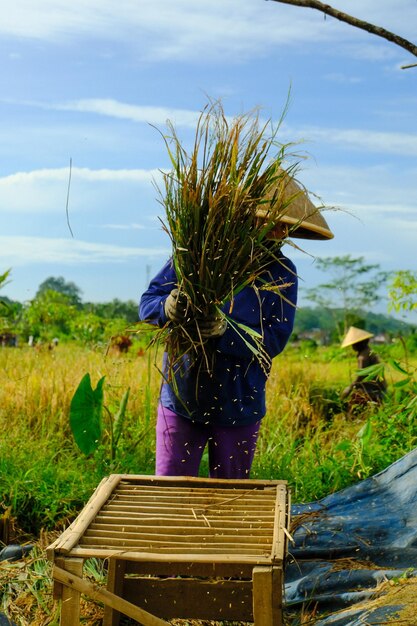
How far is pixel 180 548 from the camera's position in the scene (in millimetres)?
2504

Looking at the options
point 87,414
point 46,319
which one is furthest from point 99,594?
point 46,319

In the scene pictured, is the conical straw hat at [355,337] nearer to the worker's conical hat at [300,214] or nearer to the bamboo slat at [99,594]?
the worker's conical hat at [300,214]

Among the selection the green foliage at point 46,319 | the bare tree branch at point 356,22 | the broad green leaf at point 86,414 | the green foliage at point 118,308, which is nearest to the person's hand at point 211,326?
the bare tree branch at point 356,22

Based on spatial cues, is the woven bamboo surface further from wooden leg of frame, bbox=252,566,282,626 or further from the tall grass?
the tall grass

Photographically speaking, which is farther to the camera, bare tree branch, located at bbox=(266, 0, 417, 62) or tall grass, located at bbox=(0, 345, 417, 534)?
tall grass, located at bbox=(0, 345, 417, 534)

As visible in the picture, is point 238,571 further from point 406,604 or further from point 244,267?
point 244,267

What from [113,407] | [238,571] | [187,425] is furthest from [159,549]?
[113,407]

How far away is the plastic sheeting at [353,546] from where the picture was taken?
3.22 m

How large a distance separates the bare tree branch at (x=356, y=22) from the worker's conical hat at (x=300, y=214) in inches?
24.3

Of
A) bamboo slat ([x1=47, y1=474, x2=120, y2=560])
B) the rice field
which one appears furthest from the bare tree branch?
bamboo slat ([x1=47, y1=474, x2=120, y2=560])

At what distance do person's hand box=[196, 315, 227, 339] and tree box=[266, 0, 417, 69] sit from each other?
3.94 ft

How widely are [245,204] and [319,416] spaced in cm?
399

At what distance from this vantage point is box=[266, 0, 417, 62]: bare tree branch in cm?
314

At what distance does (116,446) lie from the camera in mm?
4797
